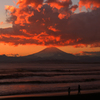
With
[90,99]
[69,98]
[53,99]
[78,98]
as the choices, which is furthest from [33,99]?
[90,99]

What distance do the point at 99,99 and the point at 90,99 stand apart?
1.33m

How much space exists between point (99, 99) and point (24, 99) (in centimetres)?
1102

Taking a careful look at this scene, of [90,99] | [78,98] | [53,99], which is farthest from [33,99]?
[90,99]

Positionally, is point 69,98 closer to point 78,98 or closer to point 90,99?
point 78,98

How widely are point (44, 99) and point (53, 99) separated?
4.38 ft

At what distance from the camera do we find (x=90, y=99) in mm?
17859

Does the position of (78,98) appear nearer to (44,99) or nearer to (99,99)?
(99,99)

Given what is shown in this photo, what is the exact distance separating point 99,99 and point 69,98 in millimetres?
4322

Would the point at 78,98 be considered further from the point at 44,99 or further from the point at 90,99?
the point at 44,99

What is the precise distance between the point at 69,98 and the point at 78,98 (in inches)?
51.5

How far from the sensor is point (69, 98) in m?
18.1

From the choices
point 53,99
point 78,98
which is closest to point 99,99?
point 78,98

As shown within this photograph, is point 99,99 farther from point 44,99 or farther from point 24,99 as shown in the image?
point 24,99

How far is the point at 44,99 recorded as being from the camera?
18094mm
